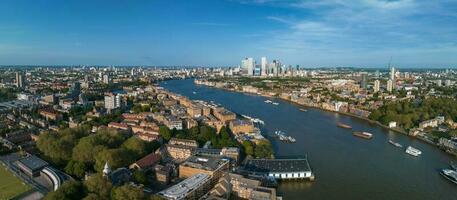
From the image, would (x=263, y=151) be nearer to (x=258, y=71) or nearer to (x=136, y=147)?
(x=136, y=147)

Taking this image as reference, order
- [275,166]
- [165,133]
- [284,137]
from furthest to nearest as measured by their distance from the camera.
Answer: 1. [284,137]
2. [165,133]
3. [275,166]

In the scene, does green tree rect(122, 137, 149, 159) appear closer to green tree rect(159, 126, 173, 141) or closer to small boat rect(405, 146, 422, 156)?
green tree rect(159, 126, 173, 141)

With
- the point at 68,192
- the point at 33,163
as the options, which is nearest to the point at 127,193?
the point at 68,192

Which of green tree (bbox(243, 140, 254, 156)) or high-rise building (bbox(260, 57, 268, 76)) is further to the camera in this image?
high-rise building (bbox(260, 57, 268, 76))

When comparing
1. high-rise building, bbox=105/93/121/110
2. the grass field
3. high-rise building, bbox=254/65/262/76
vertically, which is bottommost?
the grass field

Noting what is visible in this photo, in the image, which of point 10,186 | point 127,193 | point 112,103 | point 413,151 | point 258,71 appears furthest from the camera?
point 258,71

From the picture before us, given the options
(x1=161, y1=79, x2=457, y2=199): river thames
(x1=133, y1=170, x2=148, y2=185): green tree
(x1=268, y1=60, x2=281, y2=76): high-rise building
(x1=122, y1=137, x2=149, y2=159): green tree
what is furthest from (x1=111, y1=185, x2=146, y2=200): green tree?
(x1=268, y1=60, x2=281, y2=76): high-rise building

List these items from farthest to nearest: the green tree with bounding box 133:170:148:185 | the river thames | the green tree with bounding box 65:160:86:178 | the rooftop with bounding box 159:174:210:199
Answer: the green tree with bounding box 65:160:86:178 → the river thames → the green tree with bounding box 133:170:148:185 → the rooftop with bounding box 159:174:210:199
